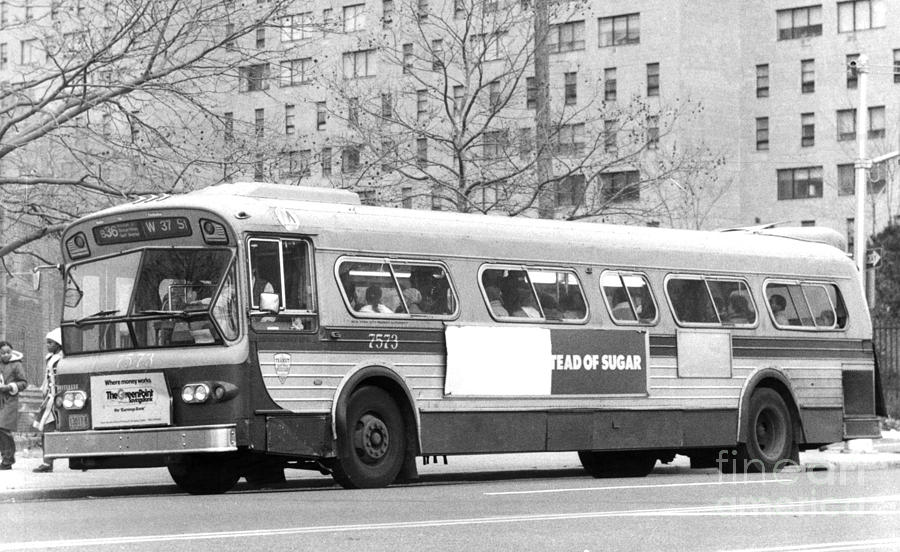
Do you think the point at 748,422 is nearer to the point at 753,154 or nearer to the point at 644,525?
the point at 644,525

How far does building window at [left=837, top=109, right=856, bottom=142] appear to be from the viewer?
3137 inches

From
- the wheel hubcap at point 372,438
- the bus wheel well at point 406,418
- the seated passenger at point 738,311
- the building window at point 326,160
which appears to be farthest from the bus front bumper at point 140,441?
the building window at point 326,160

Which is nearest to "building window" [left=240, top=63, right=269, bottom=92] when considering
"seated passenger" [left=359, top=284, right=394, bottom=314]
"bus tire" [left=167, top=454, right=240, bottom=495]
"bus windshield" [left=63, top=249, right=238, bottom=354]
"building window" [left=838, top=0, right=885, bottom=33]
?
"seated passenger" [left=359, top=284, right=394, bottom=314]

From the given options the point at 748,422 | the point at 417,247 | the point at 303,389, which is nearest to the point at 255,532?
the point at 303,389

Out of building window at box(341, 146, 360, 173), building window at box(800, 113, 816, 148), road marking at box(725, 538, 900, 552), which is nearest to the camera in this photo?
road marking at box(725, 538, 900, 552)

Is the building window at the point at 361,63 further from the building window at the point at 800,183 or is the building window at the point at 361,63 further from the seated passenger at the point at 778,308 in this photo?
the seated passenger at the point at 778,308

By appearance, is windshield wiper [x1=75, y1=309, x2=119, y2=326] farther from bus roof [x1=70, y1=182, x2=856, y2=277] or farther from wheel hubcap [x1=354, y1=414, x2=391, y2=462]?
wheel hubcap [x1=354, y1=414, x2=391, y2=462]

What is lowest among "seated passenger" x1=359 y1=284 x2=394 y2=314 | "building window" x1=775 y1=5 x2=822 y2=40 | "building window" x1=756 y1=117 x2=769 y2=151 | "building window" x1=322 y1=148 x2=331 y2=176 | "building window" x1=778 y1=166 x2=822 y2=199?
"seated passenger" x1=359 y1=284 x2=394 y2=314

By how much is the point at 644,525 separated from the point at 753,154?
71.6 metres

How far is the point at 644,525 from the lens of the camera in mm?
11906

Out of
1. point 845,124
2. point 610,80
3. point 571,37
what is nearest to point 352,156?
point 610,80

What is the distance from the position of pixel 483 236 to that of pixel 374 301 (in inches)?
69.3

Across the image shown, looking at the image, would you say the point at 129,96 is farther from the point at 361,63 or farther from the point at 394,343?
the point at 361,63

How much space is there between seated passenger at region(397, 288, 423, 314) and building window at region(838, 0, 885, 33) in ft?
214
